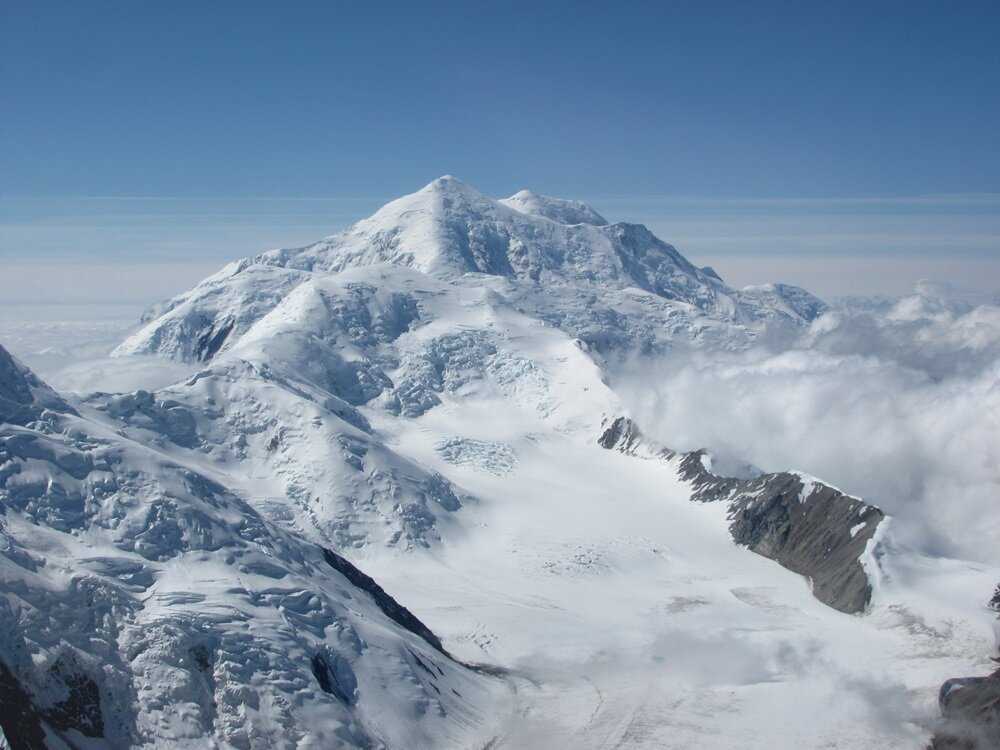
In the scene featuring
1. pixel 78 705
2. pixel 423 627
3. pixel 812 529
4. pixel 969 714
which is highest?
pixel 812 529

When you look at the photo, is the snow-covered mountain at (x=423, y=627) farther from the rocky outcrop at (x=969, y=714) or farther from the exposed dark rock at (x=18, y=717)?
the rocky outcrop at (x=969, y=714)

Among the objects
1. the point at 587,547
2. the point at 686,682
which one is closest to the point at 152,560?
the point at 686,682

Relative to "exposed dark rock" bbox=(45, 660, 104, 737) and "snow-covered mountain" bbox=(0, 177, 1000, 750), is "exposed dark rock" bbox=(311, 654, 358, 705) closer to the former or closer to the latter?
"snow-covered mountain" bbox=(0, 177, 1000, 750)

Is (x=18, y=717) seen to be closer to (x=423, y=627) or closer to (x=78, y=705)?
(x=78, y=705)

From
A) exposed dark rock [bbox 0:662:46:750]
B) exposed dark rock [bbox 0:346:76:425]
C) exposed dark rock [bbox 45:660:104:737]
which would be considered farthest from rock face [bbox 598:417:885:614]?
exposed dark rock [bbox 0:346:76:425]

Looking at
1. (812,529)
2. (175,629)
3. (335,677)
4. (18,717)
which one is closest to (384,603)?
(335,677)

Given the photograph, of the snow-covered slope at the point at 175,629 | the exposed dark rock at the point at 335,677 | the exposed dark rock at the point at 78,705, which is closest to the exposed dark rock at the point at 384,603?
the snow-covered slope at the point at 175,629
